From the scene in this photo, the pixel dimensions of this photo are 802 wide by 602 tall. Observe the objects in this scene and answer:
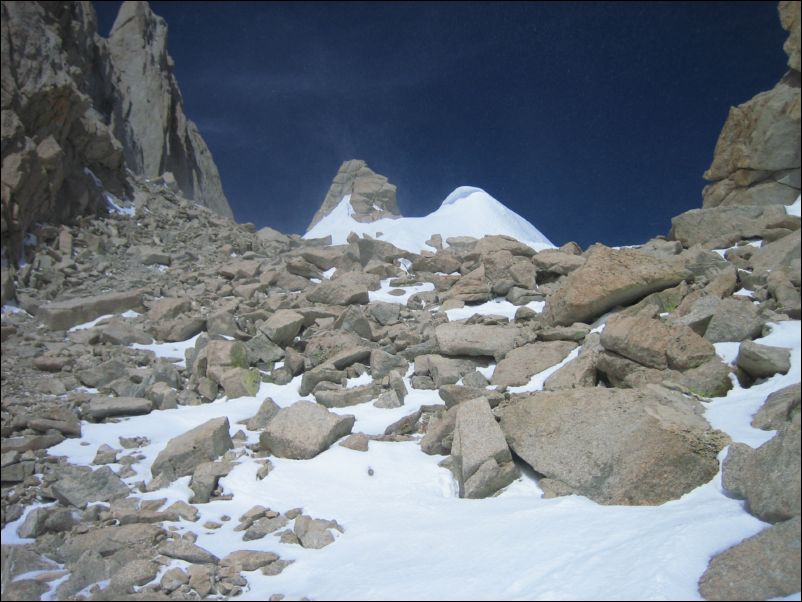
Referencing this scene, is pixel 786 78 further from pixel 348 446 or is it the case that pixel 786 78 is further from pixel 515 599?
pixel 348 446

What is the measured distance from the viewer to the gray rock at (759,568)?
3434 mm

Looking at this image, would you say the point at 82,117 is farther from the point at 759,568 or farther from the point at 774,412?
the point at 759,568

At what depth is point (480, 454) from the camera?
668 cm

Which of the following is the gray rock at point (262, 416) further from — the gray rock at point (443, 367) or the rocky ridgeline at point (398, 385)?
the gray rock at point (443, 367)

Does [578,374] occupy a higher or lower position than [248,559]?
higher

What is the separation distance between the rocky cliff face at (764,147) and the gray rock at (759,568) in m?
2.39

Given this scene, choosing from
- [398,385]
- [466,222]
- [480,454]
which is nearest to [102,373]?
[398,385]

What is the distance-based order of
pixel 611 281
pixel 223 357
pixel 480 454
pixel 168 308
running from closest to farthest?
1. pixel 480 454
2. pixel 611 281
3. pixel 223 357
4. pixel 168 308

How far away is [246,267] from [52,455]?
38.1 ft

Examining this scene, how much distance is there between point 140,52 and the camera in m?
36.9

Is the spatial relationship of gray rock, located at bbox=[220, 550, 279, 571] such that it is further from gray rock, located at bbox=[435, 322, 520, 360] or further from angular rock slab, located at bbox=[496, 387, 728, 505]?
gray rock, located at bbox=[435, 322, 520, 360]

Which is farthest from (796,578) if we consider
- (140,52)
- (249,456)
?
(140,52)

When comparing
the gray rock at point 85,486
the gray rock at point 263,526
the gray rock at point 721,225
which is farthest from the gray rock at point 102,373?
the gray rock at point 721,225

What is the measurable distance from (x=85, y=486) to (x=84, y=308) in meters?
6.58
